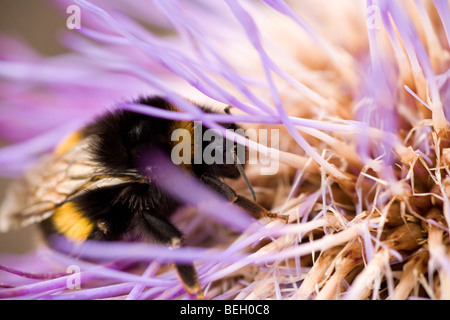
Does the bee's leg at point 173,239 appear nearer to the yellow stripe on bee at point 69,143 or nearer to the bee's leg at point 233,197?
the bee's leg at point 233,197

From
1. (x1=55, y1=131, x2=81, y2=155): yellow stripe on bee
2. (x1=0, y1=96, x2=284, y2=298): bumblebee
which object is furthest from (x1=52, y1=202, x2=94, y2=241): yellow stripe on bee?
(x1=55, y1=131, x2=81, y2=155): yellow stripe on bee

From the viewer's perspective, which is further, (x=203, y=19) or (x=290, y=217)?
(x=203, y=19)

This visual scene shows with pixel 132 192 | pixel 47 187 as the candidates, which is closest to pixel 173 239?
pixel 132 192

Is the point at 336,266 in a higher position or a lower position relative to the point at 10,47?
lower

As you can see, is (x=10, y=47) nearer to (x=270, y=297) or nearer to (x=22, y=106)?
(x=22, y=106)

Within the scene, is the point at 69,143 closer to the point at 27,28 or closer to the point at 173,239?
the point at 173,239

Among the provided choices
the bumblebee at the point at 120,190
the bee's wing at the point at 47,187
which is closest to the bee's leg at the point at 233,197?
the bumblebee at the point at 120,190
